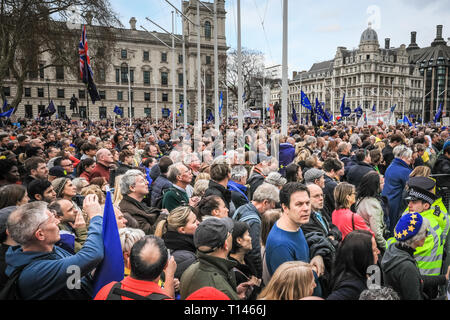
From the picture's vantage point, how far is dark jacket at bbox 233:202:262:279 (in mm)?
3174

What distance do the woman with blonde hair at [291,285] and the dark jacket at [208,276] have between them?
0.32 m

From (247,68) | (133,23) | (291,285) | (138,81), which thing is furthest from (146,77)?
(291,285)

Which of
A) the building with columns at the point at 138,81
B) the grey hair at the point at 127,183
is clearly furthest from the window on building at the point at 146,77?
the grey hair at the point at 127,183

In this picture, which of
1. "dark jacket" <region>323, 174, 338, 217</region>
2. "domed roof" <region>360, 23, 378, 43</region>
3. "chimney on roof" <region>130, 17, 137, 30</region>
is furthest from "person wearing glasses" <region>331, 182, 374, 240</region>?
"domed roof" <region>360, 23, 378, 43</region>

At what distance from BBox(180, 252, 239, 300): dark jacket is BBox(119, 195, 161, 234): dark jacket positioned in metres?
1.52

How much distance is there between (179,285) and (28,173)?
407cm

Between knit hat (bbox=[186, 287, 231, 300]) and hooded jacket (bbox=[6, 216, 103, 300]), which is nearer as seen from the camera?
knit hat (bbox=[186, 287, 231, 300])

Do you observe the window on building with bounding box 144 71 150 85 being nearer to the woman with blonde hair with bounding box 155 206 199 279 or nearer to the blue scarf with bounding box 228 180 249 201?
the blue scarf with bounding box 228 180 249 201

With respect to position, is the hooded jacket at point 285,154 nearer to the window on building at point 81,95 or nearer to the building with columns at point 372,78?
the window on building at point 81,95

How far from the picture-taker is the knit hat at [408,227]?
2.77 metres

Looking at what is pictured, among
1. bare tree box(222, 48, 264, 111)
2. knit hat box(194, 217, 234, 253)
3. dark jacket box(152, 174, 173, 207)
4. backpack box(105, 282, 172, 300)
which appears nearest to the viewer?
backpack box(105, 282, 172, 300)

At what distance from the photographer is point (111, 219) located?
2402mm

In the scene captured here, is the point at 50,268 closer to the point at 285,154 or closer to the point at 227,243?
the point at 227,243
